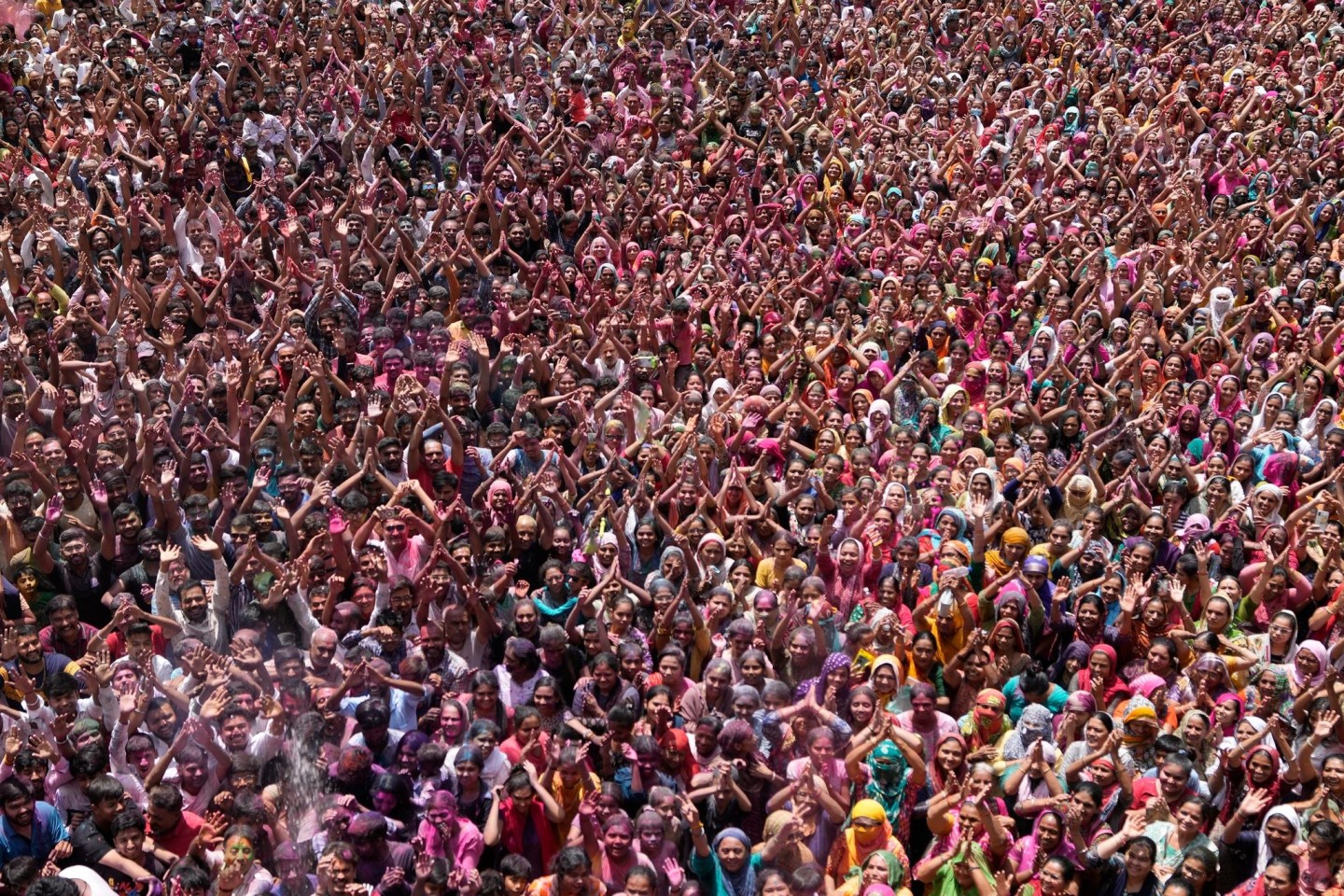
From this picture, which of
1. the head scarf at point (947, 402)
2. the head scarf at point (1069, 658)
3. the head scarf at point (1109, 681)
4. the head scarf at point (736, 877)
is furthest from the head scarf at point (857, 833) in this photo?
the head scarf at point (947, 402)

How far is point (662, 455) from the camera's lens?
36.6ft

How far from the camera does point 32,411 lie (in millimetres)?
10922

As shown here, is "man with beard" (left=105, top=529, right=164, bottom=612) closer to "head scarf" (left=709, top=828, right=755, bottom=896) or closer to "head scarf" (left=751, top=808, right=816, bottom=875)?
"head scarf" (left=709, top=828, right=755, bottom=896)

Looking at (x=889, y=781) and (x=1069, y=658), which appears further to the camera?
(x=1069, y=658)

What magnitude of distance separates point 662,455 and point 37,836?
14.8 feet

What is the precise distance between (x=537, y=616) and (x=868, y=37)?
988cm

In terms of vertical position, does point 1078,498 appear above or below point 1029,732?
above

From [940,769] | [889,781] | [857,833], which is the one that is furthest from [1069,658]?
[857,833]

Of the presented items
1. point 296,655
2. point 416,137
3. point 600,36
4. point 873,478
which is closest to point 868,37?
point 600,36

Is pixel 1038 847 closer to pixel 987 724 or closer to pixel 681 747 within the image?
pixel 987 724

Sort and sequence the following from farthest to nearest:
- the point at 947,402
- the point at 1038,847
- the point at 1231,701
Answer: the point at 947,402 → the point at 1231,701 → the point at 1038,847

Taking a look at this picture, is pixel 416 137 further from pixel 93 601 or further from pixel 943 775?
pixel 943 775

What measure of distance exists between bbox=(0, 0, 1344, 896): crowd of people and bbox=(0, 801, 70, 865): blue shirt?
0.02 metres

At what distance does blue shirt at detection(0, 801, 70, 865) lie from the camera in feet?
25.8
